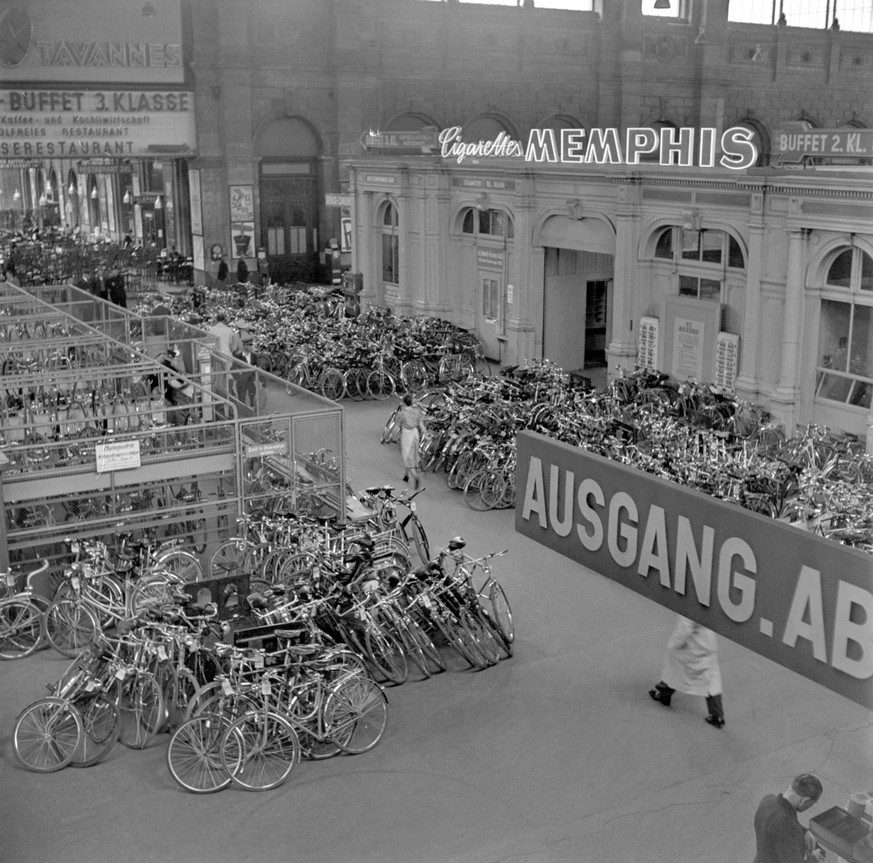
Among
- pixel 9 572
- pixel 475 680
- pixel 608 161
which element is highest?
pixel 608 161

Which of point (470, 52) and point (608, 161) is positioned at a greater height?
point (470, 52)

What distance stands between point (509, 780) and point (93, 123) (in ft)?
108

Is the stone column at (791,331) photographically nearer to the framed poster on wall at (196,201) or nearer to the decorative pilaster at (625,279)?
the decorative pilaster at (625,279)

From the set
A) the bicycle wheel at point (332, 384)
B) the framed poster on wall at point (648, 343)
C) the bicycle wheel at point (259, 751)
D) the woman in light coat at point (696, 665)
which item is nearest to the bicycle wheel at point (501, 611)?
the woman in light coat at point (696, 665)

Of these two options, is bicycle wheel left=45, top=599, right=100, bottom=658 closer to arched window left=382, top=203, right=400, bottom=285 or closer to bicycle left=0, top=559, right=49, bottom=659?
bicycle left=0, top=559, right=49, bottom=659

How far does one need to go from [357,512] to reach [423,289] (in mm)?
14312

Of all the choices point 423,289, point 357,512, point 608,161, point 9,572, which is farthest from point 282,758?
point 423,289

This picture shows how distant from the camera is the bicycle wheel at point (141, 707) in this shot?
9102 mm

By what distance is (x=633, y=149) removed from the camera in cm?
2106

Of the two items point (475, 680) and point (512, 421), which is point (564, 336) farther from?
point (475, 680)

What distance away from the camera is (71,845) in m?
7.76

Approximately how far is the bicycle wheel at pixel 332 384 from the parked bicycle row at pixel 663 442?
350 centimetres

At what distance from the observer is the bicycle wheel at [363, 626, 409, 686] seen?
10203 millimetres

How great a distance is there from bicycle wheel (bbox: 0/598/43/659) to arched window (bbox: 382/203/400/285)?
19316mm
